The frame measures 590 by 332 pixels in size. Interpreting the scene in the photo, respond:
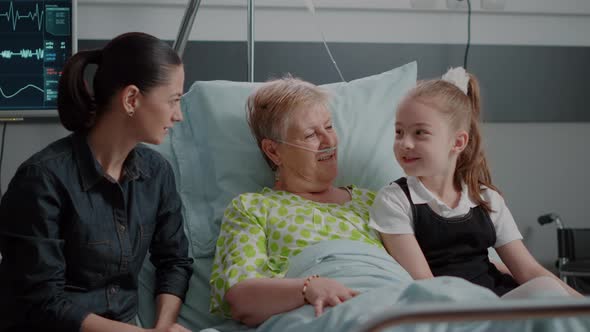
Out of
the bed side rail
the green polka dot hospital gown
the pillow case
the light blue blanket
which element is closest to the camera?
the bed side rail

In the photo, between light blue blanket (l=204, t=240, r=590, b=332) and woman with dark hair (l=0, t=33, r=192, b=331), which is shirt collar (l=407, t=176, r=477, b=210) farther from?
woman with dark hair (l=0, t=33, r=192, b=331)

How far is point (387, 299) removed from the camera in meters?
1.46

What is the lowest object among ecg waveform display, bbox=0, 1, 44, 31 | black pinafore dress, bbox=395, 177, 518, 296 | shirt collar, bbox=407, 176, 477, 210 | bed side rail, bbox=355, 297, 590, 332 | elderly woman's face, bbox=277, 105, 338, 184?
black pinafore dress, bbox=395, 177, 518, 296

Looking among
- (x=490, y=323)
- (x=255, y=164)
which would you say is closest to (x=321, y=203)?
(x=255, y=164)

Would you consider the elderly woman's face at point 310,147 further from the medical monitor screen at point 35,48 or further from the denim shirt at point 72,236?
the medical monitor screen at point 35,48

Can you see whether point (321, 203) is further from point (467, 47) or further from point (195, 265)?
point (467, 47)

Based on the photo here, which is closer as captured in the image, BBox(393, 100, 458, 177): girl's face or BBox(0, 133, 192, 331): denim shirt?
BBox(0, 133, 192, 331): denim shirt

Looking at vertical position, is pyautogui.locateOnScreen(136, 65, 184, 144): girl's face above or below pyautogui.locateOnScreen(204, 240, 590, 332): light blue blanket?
above

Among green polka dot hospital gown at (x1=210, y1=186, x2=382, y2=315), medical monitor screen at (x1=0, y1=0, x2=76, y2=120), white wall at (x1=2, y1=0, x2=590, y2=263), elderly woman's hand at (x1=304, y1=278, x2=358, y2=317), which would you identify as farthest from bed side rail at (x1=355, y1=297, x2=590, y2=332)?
white wall at (x1=2, y1=0, x2=590, y2=263)

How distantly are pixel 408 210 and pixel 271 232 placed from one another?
0.31 m

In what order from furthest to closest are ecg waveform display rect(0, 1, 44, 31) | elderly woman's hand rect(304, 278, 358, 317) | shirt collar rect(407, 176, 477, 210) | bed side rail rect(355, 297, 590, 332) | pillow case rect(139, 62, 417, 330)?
1. ecg waveform display rect(0, 1, 44, 31)
2. pillow case rect(139, 62, 417, 330)
3. shirt collar rect(407, 176, 477, 210)
4. elderly woman's hand rect(304, 278, 358, 317)
5. bed side rail rect(355, 297, 590, 332)

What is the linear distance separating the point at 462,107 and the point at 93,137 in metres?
0.82

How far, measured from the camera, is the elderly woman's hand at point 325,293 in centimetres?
157

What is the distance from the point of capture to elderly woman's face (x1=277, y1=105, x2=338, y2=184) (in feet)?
6.64
